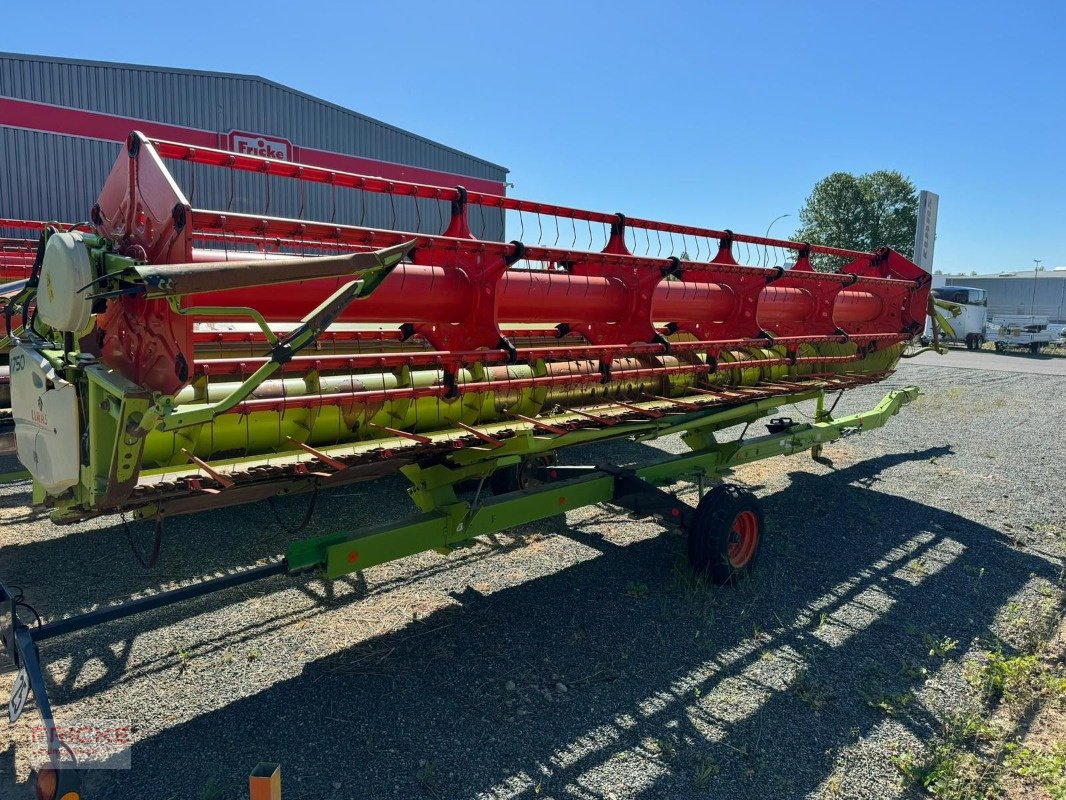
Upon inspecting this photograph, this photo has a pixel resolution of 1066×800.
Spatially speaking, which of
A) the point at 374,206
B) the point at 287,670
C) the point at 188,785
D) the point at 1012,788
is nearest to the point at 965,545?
the point at 1012,788

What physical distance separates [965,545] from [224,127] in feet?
46.4

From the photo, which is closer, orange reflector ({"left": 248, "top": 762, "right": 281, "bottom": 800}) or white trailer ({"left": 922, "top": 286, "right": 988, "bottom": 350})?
orange reflector ({"left": 248, "top": 762, "right": 281, "bottom": 800})

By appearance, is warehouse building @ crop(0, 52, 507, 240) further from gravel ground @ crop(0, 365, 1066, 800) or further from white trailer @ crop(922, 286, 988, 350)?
white trailer @ crop(922, 286, 988, 350)

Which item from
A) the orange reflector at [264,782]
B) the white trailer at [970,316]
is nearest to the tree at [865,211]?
the white trailer at [970,316]

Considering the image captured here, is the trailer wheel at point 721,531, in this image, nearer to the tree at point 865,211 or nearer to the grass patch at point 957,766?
the grass patch at point 957,766

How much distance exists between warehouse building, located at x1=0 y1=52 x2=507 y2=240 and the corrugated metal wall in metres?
38.3

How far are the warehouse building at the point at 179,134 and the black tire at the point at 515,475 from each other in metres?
4.99

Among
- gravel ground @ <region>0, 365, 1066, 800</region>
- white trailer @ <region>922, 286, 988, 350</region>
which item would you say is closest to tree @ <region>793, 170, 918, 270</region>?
white trailer @ <region>922, 286, 988, 350</region>

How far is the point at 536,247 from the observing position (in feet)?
12.9

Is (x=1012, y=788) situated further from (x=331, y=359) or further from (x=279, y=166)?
(x=279, y=166)

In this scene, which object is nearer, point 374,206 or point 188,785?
point 188,785

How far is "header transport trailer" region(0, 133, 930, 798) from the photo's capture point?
2.57 metres

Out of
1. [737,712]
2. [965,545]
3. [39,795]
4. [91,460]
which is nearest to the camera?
[39,795]

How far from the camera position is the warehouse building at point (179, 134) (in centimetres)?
1152
